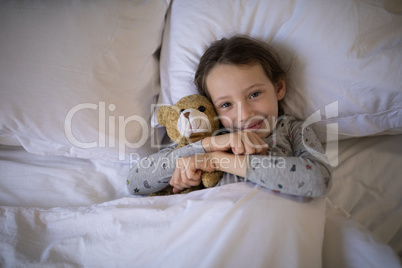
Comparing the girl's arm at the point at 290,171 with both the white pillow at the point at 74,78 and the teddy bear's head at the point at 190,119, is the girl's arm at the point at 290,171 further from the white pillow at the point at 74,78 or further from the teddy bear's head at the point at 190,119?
the white pillow at the point at 74,78

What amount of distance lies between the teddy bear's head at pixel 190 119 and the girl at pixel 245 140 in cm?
4

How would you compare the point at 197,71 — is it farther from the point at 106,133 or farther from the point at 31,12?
the point at 31,12

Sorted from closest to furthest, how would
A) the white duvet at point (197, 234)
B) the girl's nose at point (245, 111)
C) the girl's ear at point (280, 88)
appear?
the white duvet at point (197, 234) → the girl's nose at point (245, 111) → the girl's ear at point (280, 88)

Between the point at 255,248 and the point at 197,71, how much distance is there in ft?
2.12

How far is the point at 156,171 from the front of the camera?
0.81 m

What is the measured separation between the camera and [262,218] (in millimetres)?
618

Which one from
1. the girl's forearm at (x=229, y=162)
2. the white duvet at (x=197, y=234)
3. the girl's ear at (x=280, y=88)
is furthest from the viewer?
the girl's ear at (x=280, y=88)

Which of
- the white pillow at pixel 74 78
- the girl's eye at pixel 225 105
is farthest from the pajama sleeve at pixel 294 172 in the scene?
the white pillow at pixel 74 78

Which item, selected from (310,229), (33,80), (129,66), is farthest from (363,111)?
(33,80)

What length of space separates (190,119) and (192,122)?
1cm

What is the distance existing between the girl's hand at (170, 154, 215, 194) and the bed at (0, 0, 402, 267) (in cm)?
6

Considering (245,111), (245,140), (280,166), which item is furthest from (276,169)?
(245,111)

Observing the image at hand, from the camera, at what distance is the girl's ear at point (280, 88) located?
0.93 m

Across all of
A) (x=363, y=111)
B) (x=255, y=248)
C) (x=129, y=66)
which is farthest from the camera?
(x=129, y=66)
